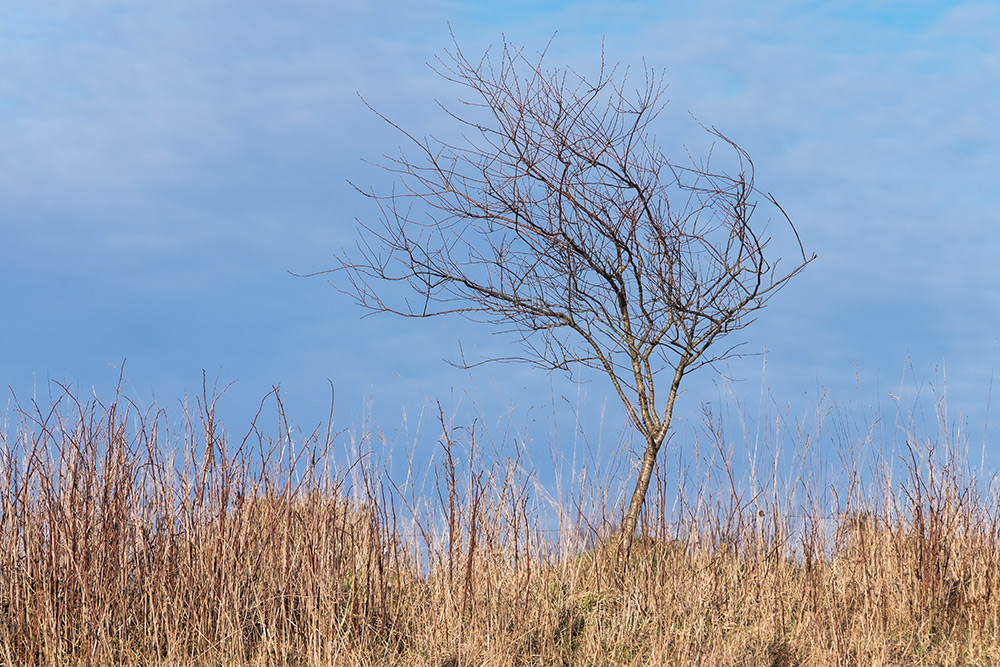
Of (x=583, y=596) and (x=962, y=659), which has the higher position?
(x=583, y=596)

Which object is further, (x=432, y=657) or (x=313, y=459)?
(x=313, y=459)

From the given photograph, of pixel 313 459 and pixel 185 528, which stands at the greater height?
pixel 313 459

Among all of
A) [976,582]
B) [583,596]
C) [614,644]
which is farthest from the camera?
[976,582]

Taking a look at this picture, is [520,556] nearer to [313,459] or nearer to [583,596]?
[583,596]

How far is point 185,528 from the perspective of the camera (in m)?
5.02

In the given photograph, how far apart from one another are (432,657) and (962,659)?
126 inches

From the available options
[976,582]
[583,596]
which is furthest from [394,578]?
[976,582]

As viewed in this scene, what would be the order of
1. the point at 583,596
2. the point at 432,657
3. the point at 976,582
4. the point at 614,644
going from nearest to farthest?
the point at 432,657
the point at 614,644
the point at 583,596
the point at 976,582

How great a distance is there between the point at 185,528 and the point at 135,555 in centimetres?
32

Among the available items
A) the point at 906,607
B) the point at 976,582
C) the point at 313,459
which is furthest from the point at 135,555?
the point at 976,582

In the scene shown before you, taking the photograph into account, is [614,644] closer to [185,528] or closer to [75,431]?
[185,528]

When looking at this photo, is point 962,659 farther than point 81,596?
Yes

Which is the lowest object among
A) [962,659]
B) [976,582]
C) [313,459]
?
[962,659]

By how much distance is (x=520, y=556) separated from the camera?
5367 mm
